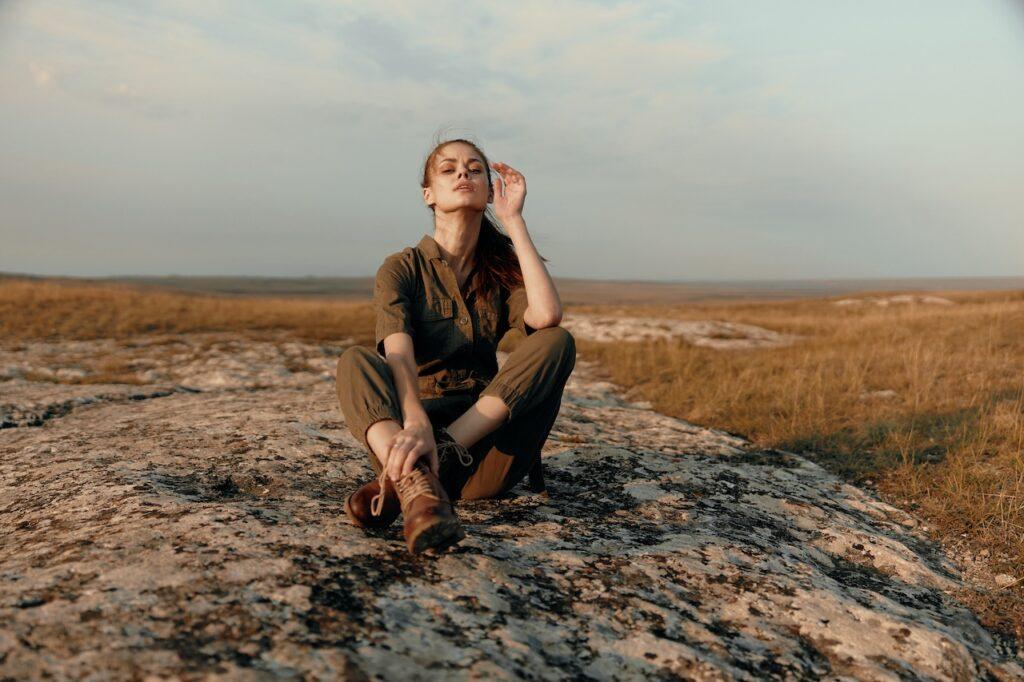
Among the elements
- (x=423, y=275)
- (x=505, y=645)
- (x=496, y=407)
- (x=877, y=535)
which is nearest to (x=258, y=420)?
(x=423, y=275)

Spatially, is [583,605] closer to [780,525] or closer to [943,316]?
[780,525]

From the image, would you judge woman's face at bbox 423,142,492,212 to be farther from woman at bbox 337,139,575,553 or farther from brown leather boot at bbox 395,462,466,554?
brown leather boot at bbox 395,462,466,554

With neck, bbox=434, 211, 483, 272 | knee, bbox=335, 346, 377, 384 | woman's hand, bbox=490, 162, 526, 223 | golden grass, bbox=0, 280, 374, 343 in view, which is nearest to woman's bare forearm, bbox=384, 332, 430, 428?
knee, bbox=335, 346, 377, 384

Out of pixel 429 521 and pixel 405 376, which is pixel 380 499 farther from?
pixel 405 376

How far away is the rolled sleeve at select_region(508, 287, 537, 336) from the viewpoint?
3930mm

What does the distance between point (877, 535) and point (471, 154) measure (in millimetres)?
3178

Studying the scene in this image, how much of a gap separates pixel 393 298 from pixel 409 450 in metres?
1.05

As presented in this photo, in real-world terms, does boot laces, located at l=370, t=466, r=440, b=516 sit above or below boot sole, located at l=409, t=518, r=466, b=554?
above

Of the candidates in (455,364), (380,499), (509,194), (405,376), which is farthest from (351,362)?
(509,194)

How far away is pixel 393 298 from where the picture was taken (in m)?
3.60

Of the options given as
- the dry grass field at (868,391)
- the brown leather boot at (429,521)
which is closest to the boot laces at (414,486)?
the brown leather boot at (429,521)

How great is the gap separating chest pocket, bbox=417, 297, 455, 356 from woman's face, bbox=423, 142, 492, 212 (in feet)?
1.95

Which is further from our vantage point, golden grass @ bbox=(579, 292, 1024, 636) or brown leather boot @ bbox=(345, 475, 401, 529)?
golden grass @ bbox=(579, 292, 1024, 636)

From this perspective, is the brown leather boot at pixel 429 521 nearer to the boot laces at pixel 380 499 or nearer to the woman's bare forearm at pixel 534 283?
the boot laces at pixel 380 499
